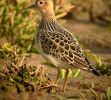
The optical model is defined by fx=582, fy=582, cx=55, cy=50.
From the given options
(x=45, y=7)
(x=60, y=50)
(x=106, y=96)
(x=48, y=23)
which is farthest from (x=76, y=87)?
(x=45, y=7)

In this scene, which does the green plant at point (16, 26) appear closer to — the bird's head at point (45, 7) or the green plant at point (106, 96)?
the bird's head at point (45, 7)

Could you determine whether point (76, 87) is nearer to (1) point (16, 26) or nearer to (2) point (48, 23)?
(2) point (48, 23)

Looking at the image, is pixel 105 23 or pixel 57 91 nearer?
pixel 57 91

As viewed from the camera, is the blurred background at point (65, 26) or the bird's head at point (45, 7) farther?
the blurred background at point (65, 26)

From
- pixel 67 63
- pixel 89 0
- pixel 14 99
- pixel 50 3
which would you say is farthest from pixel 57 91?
pixel 89 0

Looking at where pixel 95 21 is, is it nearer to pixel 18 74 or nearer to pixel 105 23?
pixel 105 23

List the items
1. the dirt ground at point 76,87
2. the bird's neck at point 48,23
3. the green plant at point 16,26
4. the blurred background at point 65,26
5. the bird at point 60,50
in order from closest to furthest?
1. the dirt ground at point 76,87
2. the bird at point 60,50
3. the bird's neck at point 48,23
4. the blurred background at point 65,26
5. the green plant at point 16,26

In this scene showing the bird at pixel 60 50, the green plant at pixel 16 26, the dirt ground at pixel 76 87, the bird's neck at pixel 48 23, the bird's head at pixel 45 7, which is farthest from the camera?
the green plant at pixel 16 26

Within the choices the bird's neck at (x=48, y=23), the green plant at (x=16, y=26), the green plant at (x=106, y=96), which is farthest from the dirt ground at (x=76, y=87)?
the bird's neck at (x=48, y=23)

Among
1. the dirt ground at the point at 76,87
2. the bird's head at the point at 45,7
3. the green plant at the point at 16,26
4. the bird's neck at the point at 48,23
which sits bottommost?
the dirt ground at the point at 76,87
